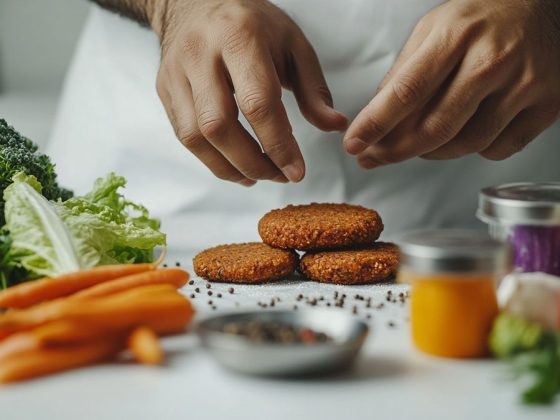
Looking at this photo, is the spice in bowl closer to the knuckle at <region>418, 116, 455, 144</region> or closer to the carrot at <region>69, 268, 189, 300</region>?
the carrot at <region>69, 268, 189, 300</region>

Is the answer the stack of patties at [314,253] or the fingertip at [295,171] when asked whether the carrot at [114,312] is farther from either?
the fingertip at [295,171]

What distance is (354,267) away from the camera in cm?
196

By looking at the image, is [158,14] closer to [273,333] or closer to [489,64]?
[489,64]

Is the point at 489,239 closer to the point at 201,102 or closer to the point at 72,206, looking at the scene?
the point at 201,102

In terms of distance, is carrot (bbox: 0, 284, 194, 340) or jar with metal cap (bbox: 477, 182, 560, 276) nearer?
carrot (bbox: 0, 284, 194, 340)

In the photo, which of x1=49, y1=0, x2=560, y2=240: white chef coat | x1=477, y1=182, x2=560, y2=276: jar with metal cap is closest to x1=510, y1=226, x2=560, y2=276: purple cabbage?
x1=477, y1=182, x2=560, y2=276: jar with metal cap

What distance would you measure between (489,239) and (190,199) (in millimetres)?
1517

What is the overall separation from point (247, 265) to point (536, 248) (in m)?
0.64

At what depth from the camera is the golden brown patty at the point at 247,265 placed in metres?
2.00

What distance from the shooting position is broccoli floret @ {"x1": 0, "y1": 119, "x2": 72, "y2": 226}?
208 cm

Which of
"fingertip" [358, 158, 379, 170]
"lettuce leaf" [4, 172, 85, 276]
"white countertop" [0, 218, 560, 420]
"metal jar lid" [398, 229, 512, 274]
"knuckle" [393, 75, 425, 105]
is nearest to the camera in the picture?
"white countertop" [0, 218, 560, 420]

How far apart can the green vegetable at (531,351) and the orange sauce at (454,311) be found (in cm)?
3

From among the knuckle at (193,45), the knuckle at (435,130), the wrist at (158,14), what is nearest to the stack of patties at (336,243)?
the knuckle at (435,130)

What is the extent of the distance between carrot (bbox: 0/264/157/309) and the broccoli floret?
51 centimetres
